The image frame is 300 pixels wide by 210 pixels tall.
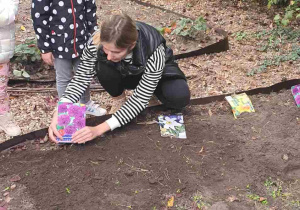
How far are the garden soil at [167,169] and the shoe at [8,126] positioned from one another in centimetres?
21

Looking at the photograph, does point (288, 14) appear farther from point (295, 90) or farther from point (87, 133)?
point (87, 133)

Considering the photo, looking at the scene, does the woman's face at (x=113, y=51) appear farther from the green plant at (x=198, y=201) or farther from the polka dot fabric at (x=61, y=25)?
the green plant at (x=198, y=201)

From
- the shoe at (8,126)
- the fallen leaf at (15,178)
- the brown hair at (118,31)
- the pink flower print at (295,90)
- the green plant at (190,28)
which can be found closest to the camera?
the brown hair at (118,31)

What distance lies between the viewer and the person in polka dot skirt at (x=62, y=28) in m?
2.64

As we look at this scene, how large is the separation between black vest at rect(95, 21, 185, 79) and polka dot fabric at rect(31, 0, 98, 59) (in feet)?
0.75

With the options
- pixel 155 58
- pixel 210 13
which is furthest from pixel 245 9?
pixel 155 58

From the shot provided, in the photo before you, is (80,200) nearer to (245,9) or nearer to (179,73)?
(179,73)

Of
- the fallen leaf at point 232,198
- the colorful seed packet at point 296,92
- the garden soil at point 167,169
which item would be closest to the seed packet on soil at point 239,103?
the garden soil at point 167,169

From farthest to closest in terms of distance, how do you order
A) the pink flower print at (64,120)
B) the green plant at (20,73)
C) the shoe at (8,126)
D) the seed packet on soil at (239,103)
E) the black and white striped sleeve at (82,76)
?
the green plant at (20,73) → the seed packet on soil at (239,103) → the shoe at (8,126) → the black and white striped sleeve at (82,76) → the pink flower print at (64,120)

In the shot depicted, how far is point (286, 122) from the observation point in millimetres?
2971

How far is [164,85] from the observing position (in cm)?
291

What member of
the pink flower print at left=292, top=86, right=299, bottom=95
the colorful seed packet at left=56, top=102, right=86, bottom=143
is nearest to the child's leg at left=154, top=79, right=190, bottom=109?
the colorful seed packet at left=56, top=102, right=86, bottom=143

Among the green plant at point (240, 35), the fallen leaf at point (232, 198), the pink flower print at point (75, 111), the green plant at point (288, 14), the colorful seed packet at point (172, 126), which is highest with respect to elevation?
the green plant at point (288, 14)

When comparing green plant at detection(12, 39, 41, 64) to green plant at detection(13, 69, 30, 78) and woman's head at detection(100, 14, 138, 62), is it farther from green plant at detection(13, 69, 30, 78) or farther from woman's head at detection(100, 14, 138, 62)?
woman's head at detection(100, 14, 138, 62)
